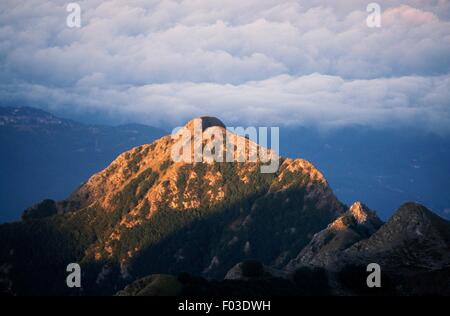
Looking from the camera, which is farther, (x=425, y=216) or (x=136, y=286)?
(x=425, y=216)

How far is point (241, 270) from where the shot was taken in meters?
175

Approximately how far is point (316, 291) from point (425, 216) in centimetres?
3956

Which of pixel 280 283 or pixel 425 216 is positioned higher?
pixel 425 216

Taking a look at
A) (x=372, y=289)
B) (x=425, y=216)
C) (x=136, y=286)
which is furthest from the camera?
(x=425, y=216)

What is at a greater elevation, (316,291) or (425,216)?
(425,216)
